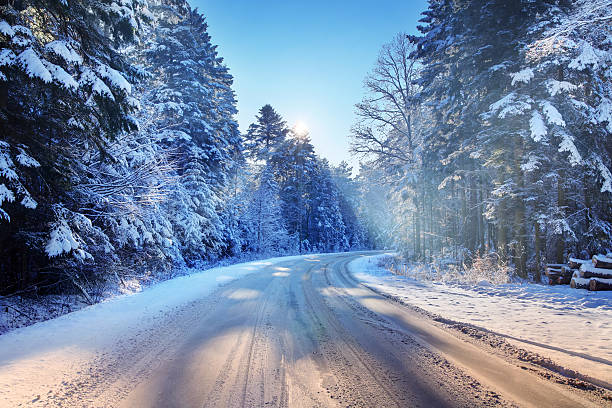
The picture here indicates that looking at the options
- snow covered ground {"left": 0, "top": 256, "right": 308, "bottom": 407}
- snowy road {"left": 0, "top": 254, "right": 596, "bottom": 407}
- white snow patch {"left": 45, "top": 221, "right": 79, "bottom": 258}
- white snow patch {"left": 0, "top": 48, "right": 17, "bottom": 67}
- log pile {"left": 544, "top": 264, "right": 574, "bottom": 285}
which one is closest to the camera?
snowy road {"left": 0, "top": 254, "right": 596, "bottom": 407}

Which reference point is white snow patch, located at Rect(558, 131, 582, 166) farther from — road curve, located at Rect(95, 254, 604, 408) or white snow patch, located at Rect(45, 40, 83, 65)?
white snow patch, located at Rect(45, 40, 83, 65)

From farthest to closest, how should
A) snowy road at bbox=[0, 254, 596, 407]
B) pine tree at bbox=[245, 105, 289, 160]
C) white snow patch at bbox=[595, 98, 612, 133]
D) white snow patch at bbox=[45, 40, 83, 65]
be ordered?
pine tree at bbox=[245, 105, 289, 160] < white snow patch at bbox=[595, 98, 612, 133] < white snow patch at bbox=[45, 40, 83, 65] < snowy road at bbox=[0, 254, 596, 407]

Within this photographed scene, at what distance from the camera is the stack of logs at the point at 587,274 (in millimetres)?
6993

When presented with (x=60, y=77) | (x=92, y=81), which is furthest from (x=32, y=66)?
(x=92, y=81)

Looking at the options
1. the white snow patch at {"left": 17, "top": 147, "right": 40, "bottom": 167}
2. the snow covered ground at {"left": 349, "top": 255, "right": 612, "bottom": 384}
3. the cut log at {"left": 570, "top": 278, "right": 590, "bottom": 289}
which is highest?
the white snow patch at {"left": 17, "top": 147, "right": 40, "bottom": 167}

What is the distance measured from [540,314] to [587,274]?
343cm

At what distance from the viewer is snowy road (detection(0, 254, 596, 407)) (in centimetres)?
260

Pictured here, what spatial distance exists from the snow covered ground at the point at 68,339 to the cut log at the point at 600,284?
10.4 metres

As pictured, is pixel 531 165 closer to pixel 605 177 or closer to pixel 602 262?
pixel 605 177

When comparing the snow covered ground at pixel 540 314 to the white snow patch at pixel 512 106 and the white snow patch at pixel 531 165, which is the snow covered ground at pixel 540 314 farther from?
the white snow patch at pixel 512 106

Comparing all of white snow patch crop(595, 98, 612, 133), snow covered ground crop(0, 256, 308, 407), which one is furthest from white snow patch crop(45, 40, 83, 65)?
white snow patch crop(595, 98, 612, 133)

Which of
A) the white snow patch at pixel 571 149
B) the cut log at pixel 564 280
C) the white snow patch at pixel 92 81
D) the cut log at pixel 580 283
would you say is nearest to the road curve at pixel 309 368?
the white snow patch at pixel 92 81

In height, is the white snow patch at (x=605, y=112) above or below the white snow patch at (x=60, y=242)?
above

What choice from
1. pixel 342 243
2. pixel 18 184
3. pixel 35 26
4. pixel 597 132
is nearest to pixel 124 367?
pixel 18 184
